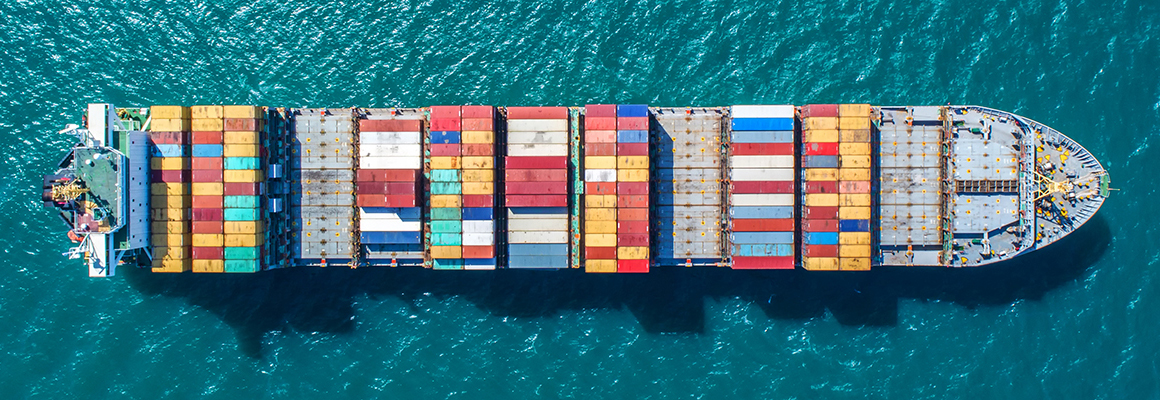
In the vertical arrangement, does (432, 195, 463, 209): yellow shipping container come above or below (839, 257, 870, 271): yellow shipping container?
above

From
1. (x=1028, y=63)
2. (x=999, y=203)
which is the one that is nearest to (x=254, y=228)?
(x=999, y=203)

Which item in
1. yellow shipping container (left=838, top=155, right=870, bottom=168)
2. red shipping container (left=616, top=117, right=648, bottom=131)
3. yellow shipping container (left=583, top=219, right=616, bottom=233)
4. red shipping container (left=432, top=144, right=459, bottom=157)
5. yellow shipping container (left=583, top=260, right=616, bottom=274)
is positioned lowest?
yellow shipping container (left=583, top=260, right=616, bottom=274)

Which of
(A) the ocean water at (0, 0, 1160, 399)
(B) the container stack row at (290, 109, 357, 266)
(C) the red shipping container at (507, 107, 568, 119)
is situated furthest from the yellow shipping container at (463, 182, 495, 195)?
(B) the container stack row at (290, 109, 357, 266)

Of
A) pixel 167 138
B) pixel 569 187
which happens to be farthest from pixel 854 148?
pixel 167 138

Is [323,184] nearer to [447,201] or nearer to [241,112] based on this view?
[241,112]

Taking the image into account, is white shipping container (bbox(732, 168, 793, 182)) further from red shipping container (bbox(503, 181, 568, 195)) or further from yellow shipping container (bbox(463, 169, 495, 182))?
yellow shipping container (bbox(463, 169, 495, 182))

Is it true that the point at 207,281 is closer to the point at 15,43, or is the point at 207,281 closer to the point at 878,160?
the point at 15,43
